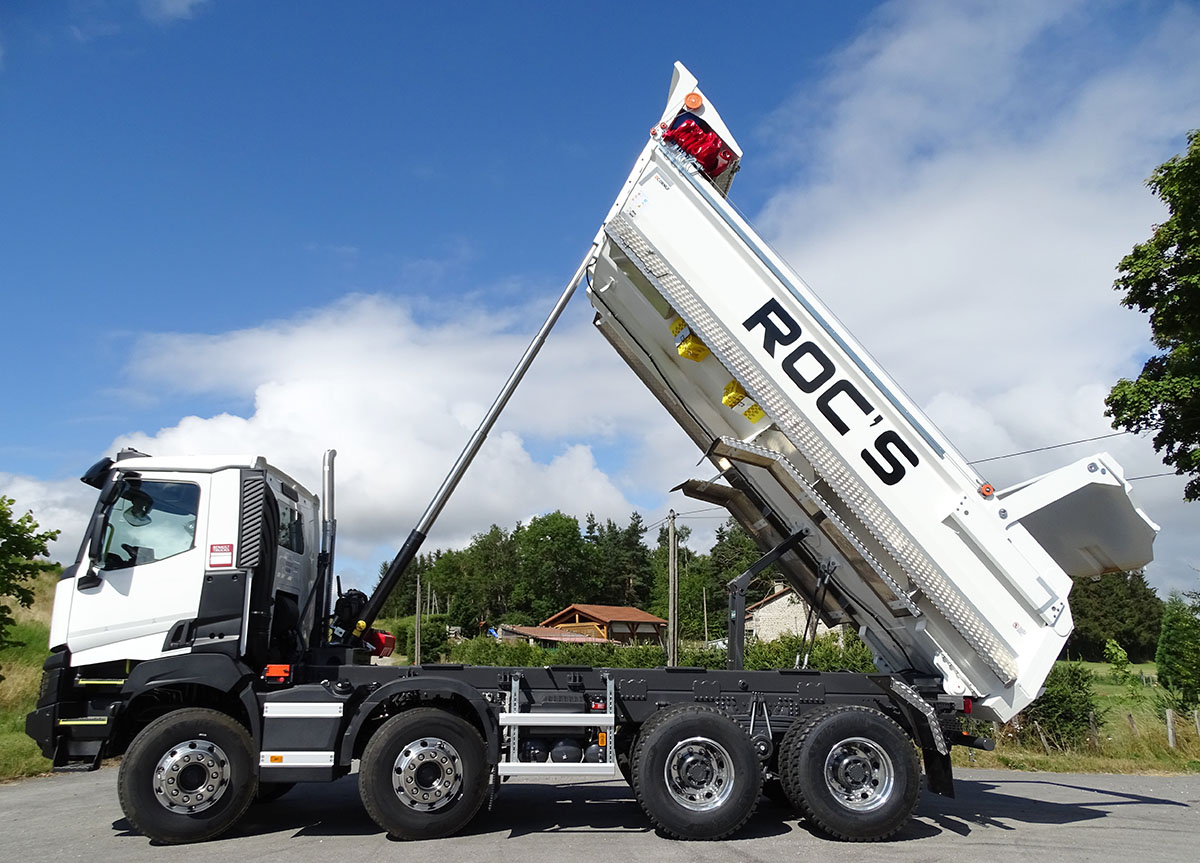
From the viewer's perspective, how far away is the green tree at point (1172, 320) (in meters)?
16.1

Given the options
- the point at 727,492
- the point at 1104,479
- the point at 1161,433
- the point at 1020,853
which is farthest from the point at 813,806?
the point at 1161,433

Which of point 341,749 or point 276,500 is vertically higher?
point 276,500

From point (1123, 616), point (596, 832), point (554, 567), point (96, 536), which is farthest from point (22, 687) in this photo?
point (1123, 616)

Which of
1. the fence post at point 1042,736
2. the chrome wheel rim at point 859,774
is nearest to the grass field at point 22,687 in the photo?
the chrome wheel rim at point 859,774

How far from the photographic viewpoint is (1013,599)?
6562 millimetres

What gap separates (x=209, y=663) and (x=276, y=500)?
1.39 metres

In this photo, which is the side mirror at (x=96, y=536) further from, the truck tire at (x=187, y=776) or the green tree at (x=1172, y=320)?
the green tree at (x=1172, y=320)

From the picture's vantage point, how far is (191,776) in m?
6.31

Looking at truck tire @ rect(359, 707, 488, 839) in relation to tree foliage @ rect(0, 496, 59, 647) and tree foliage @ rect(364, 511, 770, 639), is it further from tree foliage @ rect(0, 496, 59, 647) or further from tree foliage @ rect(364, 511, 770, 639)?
tree foliage @ rect(364, 511, 770, 639)

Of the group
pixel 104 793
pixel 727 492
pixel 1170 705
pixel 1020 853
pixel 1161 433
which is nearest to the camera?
pixel 1020 853

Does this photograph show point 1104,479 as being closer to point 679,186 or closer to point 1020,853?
point 1020,853

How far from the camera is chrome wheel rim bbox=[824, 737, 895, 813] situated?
262 inches

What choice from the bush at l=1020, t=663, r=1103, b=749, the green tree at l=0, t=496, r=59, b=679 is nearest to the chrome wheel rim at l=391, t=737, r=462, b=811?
the green tree at l=0, t=496, r=59, b=679

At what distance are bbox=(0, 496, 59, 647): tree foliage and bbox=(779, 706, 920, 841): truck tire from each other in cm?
1024
